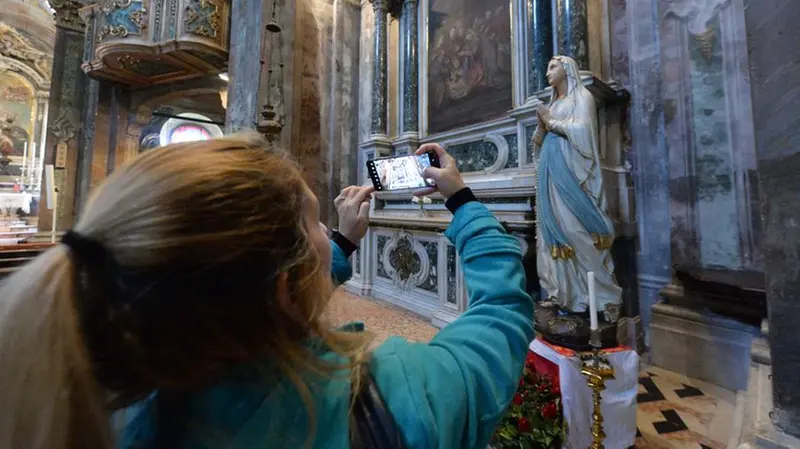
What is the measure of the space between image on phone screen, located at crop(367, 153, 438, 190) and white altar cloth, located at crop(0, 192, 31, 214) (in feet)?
51.5

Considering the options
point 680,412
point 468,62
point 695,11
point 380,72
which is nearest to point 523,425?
point 680,412

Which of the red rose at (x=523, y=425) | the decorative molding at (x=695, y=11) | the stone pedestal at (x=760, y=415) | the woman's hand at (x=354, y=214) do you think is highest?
the decorative molding at (x=695, y=11)

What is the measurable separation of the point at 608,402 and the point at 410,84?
15.8 ft

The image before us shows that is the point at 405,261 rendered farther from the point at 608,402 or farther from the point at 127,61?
the point at 127,61

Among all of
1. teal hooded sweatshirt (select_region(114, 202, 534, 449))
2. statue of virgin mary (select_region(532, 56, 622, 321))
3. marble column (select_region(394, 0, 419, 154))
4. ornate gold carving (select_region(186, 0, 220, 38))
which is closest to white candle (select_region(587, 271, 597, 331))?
teal hooded sweatshirt (select_region(114, 202, 534, 449))

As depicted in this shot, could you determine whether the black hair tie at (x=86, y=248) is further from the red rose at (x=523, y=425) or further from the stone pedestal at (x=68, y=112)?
the stone pedestal at (x=68, y=112)

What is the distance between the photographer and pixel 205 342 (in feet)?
1.34

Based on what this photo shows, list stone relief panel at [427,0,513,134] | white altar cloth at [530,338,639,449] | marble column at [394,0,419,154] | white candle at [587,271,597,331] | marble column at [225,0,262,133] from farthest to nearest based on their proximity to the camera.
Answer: marble column at [225,0,262,133] < marble column at [394,0,419,154] < stone relief panel at [427,0,513,134] < white altar cloth at [530,338,639,449] < white candle at [587,271,597,331]

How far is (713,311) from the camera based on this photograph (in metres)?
2.86

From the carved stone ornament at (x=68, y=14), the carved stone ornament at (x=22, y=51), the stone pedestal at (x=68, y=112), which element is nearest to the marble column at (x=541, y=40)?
the stone pedestal at (x=68, y=112)

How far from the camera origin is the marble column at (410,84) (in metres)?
5.39

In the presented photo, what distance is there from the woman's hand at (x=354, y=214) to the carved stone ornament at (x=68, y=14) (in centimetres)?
1114

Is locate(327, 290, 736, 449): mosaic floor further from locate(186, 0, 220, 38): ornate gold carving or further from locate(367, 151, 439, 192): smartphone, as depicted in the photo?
locate(186, 0, 220, 38): ornate gold carving

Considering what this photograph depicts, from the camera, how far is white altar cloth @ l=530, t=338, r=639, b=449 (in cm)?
172
